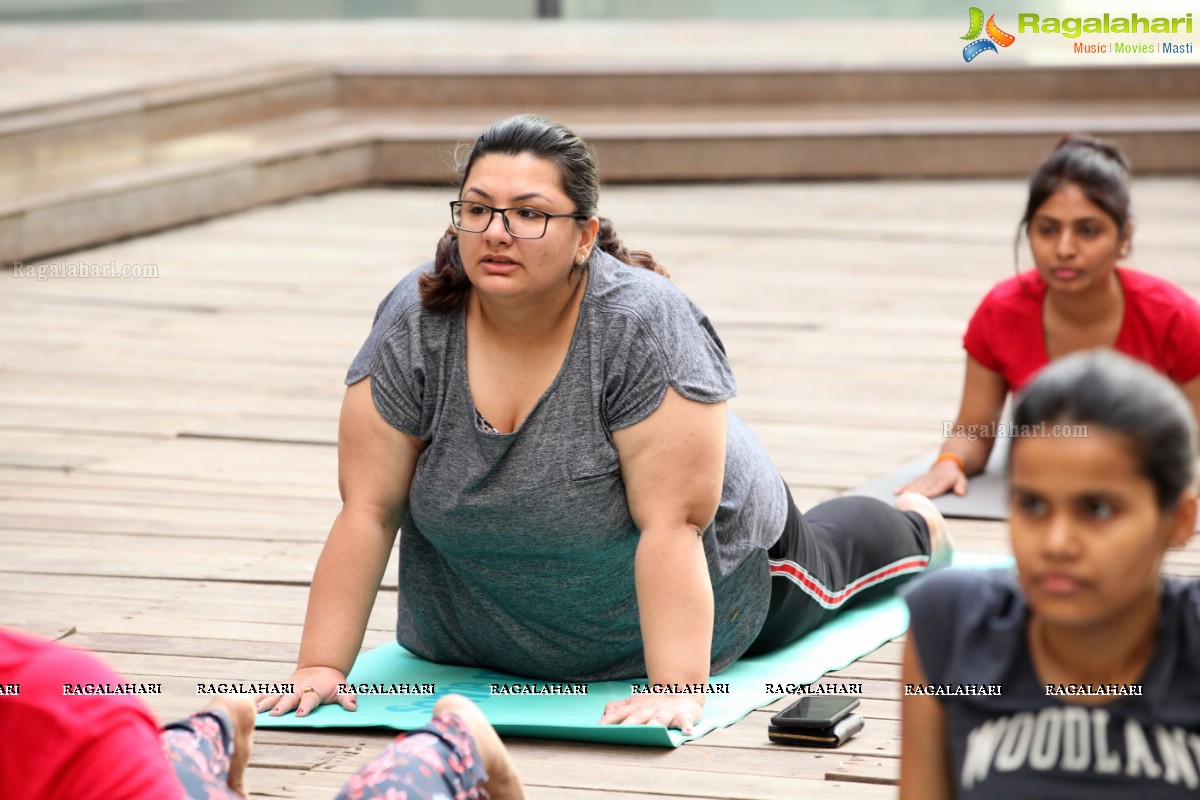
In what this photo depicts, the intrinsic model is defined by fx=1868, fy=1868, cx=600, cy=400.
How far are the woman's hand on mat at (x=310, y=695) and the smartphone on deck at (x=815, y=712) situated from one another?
68cm

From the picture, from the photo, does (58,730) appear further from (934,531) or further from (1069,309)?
(1069,309)

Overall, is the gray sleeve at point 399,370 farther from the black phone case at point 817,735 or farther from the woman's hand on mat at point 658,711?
the black phone case at point 817,735

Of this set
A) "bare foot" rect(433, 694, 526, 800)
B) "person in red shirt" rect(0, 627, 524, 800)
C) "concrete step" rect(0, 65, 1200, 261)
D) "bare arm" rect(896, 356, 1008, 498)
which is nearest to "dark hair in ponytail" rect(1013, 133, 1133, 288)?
"bare arm" rect(896, 356, 1008, 498)

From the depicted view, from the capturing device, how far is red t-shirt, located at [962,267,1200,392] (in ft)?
13.9

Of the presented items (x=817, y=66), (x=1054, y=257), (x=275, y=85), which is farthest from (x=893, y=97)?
(x=1054, y=257)

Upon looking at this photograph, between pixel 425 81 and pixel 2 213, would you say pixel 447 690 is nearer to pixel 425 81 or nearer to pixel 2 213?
pixel 2 213

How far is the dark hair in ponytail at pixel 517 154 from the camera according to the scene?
9.39 ft

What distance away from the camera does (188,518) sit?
13.7ft

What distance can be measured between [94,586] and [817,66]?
296 inches

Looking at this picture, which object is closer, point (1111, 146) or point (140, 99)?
point (1111, 146)

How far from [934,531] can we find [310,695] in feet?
4.67

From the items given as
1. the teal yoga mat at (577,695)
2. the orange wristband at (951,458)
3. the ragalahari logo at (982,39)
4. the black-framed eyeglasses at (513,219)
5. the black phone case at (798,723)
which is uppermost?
the ragalahari logo at (982,39)

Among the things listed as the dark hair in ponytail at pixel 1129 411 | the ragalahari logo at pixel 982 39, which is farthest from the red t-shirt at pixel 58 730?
the ragalahari logo at pixel 982 39

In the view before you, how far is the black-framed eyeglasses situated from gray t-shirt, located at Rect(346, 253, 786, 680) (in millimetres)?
177
